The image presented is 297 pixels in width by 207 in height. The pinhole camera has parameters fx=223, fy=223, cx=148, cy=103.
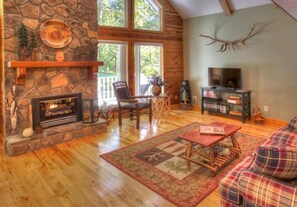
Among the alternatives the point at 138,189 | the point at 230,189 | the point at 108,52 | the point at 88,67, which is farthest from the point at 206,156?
the point at 108,52

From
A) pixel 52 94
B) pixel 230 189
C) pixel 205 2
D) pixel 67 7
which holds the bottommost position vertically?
pixel 230 189

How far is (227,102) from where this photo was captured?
5531 mm

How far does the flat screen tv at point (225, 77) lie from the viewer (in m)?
5.35

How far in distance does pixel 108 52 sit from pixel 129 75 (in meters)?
0.78

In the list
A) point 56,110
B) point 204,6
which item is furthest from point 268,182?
point 204,6

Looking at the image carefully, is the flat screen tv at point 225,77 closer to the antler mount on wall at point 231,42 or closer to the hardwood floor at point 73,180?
the antler mount on wall at point 231,42

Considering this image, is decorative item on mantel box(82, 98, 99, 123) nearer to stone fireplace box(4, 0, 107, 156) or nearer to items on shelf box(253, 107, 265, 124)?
stone fireplace box(4, 0, 107, 156)

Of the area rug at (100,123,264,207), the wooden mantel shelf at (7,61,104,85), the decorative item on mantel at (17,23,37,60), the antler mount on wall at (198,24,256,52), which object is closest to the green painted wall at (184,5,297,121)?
the antler mount on wall at (198,24,256,52)

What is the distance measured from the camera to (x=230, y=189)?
1.64 meters

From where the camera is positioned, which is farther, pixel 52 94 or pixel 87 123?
pixel 87 123

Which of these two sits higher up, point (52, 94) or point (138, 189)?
point (52, 94)

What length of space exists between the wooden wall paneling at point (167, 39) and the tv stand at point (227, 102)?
1.14 meters

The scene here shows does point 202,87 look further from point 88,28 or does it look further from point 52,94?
point 52,94

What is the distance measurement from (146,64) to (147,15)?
131cm
